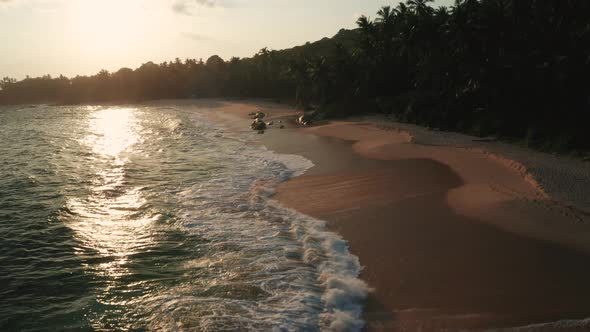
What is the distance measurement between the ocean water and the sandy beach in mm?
895

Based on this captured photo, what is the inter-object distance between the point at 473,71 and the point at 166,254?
23.2m

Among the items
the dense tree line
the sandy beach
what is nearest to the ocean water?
the sandy beach

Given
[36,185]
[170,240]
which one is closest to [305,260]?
[170,240]

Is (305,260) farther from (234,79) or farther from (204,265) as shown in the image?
(234,79)

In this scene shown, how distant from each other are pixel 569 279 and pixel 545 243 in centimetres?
197

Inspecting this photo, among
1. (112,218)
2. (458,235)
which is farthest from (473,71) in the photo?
(112,218)

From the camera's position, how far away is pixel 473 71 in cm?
2845

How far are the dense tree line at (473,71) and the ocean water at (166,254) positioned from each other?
43.3 ft

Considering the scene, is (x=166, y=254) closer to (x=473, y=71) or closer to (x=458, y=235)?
(x=458, y=235)

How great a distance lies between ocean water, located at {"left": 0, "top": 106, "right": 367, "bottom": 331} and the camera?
29.6 feet

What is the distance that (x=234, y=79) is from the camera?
80.1m

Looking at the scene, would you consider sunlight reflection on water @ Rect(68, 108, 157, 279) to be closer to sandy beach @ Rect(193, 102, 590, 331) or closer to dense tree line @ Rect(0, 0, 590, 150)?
sandy beach @ Rect(193, 102, 590, 331)

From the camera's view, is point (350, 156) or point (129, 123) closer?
point (350, 156)

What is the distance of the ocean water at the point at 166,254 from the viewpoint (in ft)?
29.6
